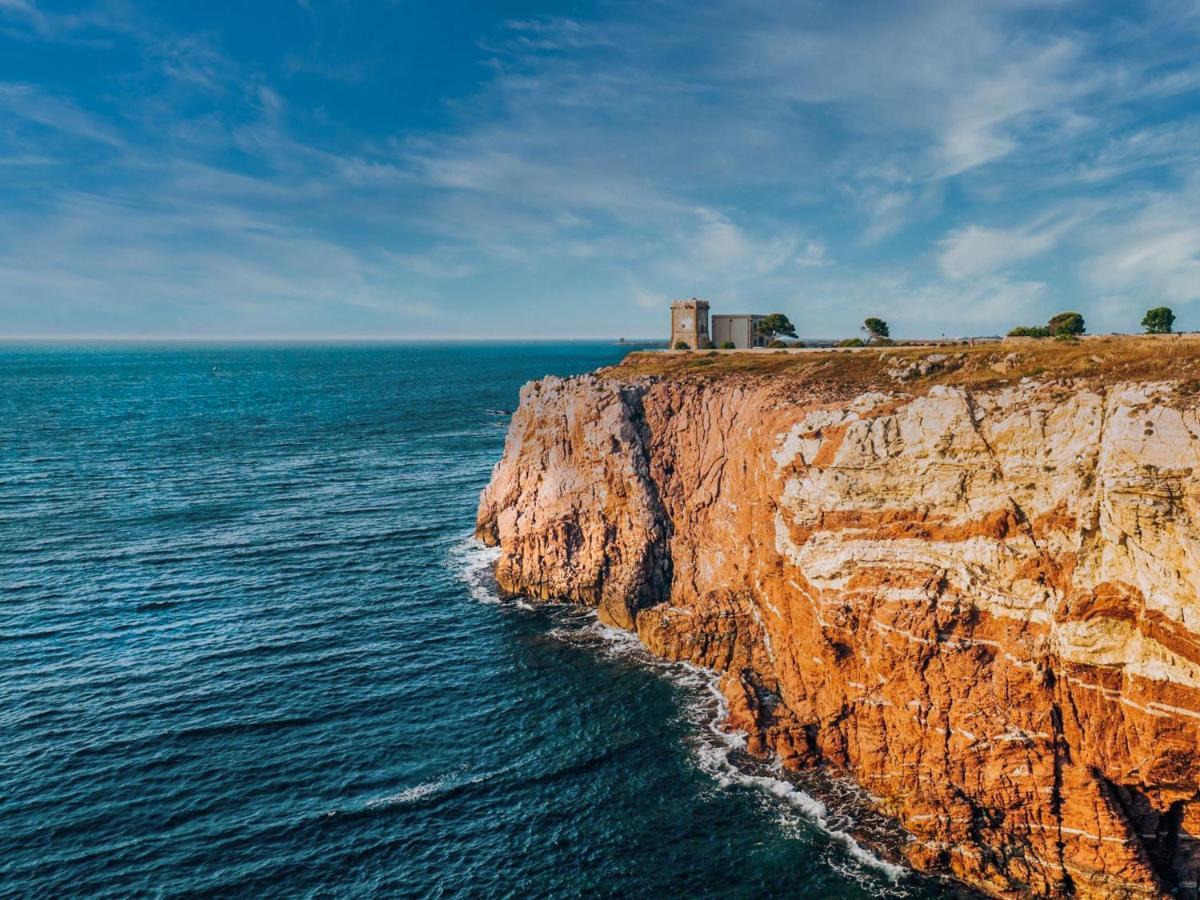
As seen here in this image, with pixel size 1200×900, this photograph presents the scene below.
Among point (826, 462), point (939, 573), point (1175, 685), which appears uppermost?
point (826, 462)

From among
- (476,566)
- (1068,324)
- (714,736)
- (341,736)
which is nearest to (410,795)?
(341,736)

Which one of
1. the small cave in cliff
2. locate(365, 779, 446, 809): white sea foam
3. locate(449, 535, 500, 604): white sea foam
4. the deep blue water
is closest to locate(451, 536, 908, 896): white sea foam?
locate(449, 535, 500, 604): white sea foam

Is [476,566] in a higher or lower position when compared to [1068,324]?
lower

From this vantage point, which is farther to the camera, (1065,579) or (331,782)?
(331,782)

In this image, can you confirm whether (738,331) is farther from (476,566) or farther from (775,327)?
(476,566)

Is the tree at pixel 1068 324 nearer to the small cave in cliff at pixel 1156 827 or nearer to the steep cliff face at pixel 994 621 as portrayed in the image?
the steep cliff face at pixel 994 621

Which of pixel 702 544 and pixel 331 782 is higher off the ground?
pixel 702 544

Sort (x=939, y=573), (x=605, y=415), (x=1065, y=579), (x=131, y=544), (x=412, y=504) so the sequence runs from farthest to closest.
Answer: (x=412, y=504)
(x=131, y=544)
(x=605, y=415)
(x=939, y=573)
(x=1065, y=579)

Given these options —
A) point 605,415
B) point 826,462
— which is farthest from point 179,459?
point 826,462

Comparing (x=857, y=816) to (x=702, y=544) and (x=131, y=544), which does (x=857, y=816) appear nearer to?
(x=702, y=544)
